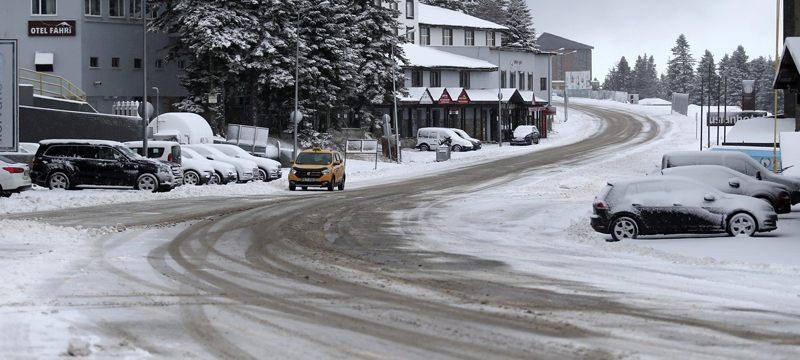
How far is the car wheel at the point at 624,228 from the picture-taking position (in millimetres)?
22828

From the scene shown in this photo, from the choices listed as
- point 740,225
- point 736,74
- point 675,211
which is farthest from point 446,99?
point 736,74

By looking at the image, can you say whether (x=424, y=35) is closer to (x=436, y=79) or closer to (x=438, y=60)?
(x=438, y=60)

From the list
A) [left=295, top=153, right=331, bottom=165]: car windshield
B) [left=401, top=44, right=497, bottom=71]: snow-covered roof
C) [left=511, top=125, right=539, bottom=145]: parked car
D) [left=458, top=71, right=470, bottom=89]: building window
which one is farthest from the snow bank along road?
[left=458, top=71, right=470, bottom=89]: building window

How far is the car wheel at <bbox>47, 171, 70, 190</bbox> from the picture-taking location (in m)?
36.3

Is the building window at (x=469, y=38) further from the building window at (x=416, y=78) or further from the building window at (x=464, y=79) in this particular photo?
the building window at (x=416, y=78)

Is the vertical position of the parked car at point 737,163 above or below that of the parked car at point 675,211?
above

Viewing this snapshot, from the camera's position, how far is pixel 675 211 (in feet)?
74.5

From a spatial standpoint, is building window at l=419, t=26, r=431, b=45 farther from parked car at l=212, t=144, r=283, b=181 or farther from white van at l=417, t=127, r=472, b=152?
parked car at l=212, t=144, r=283, b=181

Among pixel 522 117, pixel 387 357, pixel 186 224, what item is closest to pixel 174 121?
pixel 186 224

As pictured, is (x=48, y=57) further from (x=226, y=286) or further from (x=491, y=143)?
(x=226, y=286)

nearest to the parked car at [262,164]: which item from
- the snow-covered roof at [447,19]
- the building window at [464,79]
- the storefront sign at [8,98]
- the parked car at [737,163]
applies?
the storefront sign at [8,98]

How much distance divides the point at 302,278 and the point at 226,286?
1.34 meters

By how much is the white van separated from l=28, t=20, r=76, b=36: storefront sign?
27.5 metres

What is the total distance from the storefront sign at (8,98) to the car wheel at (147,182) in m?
6.06
